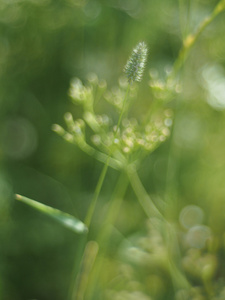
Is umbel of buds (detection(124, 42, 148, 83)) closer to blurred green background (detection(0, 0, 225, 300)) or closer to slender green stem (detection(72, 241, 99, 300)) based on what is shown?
slender green stem (detection(72, 241, 99, 300))

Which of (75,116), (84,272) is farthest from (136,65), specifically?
(75,116)

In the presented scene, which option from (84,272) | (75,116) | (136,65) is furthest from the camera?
(75,116)

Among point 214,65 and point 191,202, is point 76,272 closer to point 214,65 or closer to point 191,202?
point 191,202

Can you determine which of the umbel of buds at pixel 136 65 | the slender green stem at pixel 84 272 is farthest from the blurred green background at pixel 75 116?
the umbel of buds at pixel 136 65

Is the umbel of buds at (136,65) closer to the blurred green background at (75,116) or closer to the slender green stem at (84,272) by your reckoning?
the slender green stem at (84,272)

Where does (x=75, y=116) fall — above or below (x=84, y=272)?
above

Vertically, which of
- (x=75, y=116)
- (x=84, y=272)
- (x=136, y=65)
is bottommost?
(x=84, y=272)

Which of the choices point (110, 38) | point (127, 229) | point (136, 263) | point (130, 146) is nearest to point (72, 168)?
point (127, 229)

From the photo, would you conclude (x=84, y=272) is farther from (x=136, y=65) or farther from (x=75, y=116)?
(x=75, y=116)

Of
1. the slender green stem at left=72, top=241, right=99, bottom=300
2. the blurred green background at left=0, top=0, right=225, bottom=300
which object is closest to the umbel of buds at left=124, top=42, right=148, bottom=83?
the slender green stem at left=72, top=241, right=99, bottom=300
